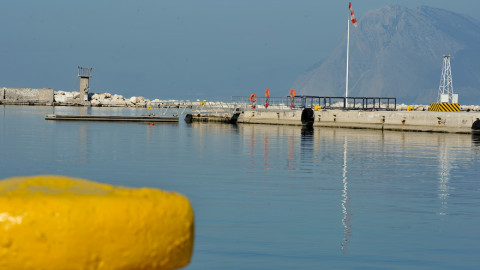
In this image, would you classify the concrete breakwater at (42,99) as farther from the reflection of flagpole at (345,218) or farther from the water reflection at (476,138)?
the reflection of flagpole at (345,218)

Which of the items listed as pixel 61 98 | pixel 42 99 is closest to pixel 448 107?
pixel 61 98

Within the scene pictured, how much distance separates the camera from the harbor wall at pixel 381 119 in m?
45.2

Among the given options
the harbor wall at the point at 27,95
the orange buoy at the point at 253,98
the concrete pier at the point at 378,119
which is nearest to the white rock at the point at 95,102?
the harbor wall at the point at 27,95

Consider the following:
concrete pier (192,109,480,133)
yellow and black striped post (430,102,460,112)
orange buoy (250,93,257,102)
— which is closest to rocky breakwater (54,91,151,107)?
orange buoy (250,93,257,102)

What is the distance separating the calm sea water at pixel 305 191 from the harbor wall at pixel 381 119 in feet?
24.3

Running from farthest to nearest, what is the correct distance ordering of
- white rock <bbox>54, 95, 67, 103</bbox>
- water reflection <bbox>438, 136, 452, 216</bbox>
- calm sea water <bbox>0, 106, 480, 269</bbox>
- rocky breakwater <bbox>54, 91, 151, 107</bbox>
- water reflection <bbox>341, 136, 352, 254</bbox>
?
white rock <bbox>54, 95, 67, 103</bbox> < rocky breakwater <bbox>54, 91, 151, 107</bbox> < water reflection <bbox>438, 136, 452, 216</bbox> < water reflection <bbox>341, 136, 352, 254</bbox> < calm sea water <bbox>0, 106, 480, 269</bbox>

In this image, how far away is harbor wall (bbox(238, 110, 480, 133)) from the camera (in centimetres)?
4525

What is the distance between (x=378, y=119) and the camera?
5081 centimetres

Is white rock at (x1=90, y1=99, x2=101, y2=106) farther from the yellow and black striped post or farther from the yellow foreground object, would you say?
the yellow foreground object

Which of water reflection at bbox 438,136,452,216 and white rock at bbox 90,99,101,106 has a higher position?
white rock at bbox 90,99,101,106

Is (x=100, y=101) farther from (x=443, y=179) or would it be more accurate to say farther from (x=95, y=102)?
(x=443, y=179)

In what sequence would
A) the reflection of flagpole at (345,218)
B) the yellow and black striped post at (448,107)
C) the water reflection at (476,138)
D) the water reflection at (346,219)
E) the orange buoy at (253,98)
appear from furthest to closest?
the orange buoy at (253,98), the yellow and black striped post at (448,107), the water reflection at (476,138), the reflection of flagpole at (345,218), the water reflection at (346,219)

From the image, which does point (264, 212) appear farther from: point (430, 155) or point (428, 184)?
point (430, 155)

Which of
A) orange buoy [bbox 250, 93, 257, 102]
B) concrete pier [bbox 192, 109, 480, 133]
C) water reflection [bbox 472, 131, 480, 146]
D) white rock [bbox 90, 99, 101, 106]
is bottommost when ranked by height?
water reflection [bbox 472, 131, 480, 146]
